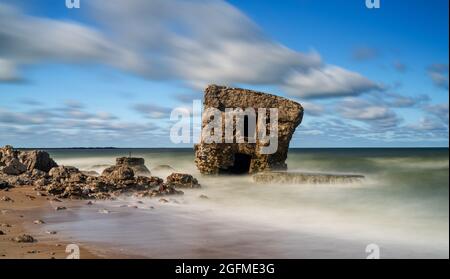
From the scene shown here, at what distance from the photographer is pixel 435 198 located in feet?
56.1

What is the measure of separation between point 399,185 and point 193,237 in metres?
15.4

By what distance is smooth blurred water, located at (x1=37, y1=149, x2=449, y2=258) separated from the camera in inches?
375

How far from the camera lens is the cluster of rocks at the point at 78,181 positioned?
18156 millimetres

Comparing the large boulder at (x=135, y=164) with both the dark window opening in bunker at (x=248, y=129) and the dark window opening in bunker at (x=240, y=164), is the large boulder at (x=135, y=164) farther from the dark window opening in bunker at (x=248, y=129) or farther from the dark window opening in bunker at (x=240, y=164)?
the dark window opening in bunker at (x=248, y=129)

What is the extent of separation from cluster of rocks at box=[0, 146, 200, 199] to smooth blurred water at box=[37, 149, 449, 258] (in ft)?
4.89

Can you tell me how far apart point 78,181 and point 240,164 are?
13607 millimetres

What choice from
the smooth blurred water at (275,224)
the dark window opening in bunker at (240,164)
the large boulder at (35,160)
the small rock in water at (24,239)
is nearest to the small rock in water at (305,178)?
the smooth blurred water at (275,224)

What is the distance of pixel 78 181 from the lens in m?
20.8

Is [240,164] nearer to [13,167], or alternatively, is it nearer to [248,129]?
[248,129]

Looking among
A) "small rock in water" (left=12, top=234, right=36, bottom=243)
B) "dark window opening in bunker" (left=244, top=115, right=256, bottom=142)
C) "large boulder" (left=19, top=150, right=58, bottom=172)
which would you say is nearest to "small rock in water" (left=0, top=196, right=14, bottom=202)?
"small rock in water" (left=12, top=234, right=36, bottom=243)

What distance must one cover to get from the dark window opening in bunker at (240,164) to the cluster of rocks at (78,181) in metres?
8.34

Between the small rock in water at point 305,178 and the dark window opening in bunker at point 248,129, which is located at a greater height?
the dark window opening in bunker at point 248,129

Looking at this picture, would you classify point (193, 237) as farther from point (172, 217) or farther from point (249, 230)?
point (172, 217)
